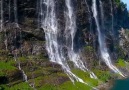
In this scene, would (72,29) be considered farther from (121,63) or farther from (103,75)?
(121,63)

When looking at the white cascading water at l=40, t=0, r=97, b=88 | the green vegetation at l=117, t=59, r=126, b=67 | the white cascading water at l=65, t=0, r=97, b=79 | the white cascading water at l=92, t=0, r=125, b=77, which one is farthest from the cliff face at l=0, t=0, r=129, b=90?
the white cascading water at l=92, t=0, r=125, b=77

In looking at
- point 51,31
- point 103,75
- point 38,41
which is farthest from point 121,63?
point 38,41

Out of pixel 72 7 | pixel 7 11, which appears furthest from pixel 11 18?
pixel 72 7

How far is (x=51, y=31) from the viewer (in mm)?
139375

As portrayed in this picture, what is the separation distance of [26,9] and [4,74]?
3342 cm

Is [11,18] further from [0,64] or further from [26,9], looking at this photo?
[0,64]

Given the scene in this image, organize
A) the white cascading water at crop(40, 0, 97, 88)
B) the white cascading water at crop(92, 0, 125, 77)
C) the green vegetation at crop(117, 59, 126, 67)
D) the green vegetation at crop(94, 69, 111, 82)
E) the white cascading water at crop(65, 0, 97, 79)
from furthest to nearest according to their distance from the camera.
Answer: the green vegetation at crop(117, 59, 126, 67) < the white cascading water at crop(92, 0, 125, 77) < the white cascading water at crop(65, 0, 97, 79) < the white cascading water at crop(40, 0, 97, 88) < the green vegetation at crop(94, 69, 111, 82)

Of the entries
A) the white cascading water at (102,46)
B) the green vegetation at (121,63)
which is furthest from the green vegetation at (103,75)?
the green vegetation at (121,63)

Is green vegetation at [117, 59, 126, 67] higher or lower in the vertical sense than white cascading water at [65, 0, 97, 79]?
lower

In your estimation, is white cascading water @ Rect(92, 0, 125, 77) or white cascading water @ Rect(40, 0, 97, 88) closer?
white cascading water @ Rect(40, 0, 97, 88)

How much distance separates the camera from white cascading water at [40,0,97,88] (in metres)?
134

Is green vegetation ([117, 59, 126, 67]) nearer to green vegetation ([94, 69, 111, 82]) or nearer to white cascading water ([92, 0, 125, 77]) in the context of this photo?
white cascading water ([92, 0, 125, 77])

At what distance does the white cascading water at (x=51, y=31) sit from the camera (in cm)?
13350

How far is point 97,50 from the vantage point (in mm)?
158625
